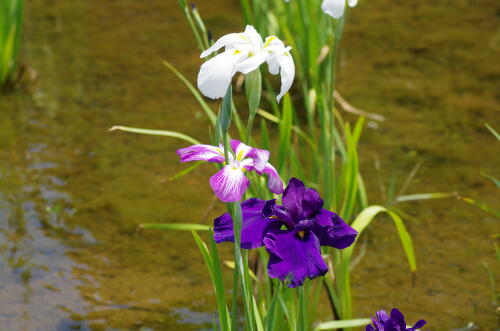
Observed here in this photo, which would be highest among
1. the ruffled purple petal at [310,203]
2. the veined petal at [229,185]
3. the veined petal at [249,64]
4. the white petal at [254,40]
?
the white petal at [254,40]

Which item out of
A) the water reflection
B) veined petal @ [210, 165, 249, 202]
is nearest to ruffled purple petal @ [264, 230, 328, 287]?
veined petal @ [210, 165, 249, 202]

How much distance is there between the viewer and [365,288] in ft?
6.72

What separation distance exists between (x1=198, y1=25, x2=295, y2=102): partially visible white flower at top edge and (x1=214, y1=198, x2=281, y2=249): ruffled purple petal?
0.23m

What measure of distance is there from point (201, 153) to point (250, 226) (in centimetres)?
15

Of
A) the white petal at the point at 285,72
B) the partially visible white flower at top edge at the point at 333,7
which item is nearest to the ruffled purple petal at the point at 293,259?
the white petal at the point at 285,72

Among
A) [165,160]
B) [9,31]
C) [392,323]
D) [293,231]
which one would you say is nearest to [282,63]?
[293,231]

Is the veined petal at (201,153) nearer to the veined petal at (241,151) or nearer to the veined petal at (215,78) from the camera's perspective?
the veined petal at (241,151)

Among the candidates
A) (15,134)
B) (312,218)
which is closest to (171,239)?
(15,134)

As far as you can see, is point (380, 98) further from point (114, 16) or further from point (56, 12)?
point (56, 12)

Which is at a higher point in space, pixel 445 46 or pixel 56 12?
pixel 56 12

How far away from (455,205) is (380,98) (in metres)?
0.85

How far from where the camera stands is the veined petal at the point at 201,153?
1.12m

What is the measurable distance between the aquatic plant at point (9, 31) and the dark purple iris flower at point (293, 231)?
216 centimetres

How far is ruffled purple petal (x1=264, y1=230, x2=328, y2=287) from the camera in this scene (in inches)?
42.3
